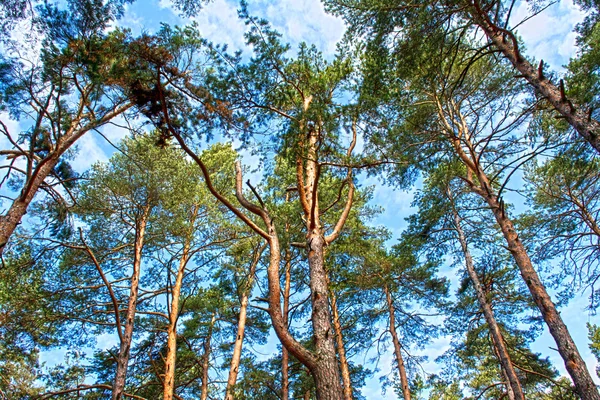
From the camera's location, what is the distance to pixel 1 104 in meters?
5.98

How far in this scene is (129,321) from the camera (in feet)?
24.7

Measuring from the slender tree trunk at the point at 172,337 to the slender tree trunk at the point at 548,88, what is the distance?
850 cm

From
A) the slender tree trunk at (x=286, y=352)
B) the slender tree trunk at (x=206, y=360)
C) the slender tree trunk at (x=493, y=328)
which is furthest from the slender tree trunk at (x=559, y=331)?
the slender tree trunk at (x=206, y=360)

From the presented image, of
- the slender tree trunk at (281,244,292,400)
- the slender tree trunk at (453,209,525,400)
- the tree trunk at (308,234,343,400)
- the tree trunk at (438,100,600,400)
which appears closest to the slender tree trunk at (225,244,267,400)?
the slender tree trunk at (281,244,292,400)

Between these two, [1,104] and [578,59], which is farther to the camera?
[578,59]

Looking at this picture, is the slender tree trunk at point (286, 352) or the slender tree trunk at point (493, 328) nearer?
the slender tree trunk at point (493, 328)

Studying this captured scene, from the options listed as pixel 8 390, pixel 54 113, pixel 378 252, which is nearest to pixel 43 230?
pixel 54 113

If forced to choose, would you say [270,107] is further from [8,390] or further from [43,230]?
[8,390]

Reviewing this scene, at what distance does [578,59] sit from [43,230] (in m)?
14.4

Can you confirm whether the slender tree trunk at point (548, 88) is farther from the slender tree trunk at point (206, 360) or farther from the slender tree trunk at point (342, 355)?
the slender tree trunk at point (206, 360)

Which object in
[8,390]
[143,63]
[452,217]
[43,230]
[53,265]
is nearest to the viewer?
[143,63]

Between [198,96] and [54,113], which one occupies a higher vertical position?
[54,113]

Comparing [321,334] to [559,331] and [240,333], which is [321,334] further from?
[240,333]

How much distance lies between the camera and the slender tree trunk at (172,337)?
7.49 metres
